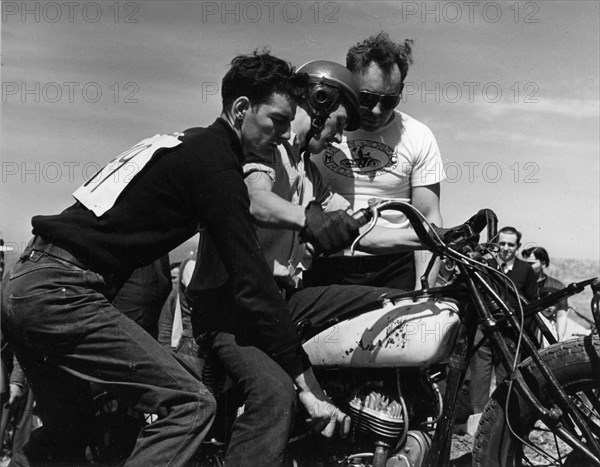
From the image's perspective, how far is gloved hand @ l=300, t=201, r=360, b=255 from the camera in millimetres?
2842

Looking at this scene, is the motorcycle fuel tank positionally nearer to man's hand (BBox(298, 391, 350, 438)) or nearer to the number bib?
man's hand (BBox(298, 391, 350, 438))

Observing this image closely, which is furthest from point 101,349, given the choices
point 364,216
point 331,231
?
point 364,216

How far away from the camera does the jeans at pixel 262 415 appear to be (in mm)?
3031

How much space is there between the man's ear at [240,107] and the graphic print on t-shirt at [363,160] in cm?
94

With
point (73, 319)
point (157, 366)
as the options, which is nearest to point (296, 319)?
point (157, 366)

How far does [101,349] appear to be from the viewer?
9.34 feet

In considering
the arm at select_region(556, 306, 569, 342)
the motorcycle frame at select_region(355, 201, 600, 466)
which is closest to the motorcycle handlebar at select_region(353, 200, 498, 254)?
the motorcycle frame at select_region(355, 201, 600, 466)

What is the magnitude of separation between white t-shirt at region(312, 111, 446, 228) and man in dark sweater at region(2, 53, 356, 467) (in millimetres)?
1109

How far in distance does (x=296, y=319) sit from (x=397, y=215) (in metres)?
1.04

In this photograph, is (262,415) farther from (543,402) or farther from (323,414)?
(543,402)

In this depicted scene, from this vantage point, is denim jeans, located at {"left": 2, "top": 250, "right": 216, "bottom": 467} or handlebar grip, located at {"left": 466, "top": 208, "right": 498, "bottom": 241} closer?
denim jeans, located at {"left": 2, "top": 250, "right": 216, "bottom": 467}

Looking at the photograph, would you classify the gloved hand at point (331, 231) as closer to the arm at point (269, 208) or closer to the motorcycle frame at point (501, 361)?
the arm at point (269, 208)

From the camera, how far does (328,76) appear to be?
11.5 feet

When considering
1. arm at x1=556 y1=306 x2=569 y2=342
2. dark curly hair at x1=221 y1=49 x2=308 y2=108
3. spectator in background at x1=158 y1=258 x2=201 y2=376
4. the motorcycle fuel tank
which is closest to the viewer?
the motorcycle fuel tank
